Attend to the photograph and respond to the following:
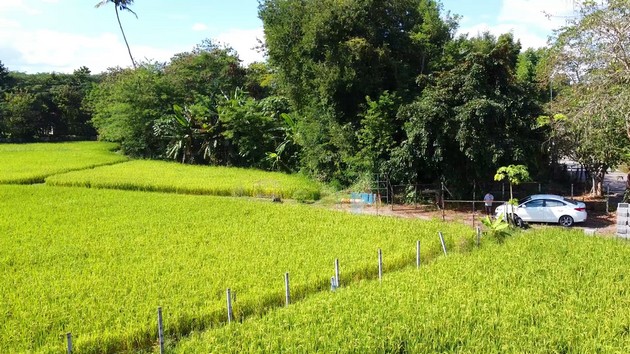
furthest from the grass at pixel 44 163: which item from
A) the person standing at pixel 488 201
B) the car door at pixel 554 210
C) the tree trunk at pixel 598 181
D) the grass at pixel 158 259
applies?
the tree trunk at pixel 598 181

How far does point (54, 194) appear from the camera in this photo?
20.9 meters

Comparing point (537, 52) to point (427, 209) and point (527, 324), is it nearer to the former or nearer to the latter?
point (427, 209)

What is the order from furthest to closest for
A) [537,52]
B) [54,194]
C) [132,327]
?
[537,52]
[54,194]
[132,327]

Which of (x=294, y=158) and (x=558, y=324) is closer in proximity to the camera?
(x=558, y=324)

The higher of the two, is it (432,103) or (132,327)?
(432,103)

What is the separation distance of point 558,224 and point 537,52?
2748 cm

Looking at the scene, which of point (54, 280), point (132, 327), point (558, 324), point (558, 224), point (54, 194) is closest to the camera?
point (558, 324)

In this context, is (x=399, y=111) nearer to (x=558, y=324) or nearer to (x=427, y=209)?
(x=427, y=209)

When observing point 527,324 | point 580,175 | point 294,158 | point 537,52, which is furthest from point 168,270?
point 537,52

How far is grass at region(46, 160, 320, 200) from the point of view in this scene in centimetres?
2258

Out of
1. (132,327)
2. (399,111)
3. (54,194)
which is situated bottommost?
(132,327)

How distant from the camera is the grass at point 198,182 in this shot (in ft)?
74.1

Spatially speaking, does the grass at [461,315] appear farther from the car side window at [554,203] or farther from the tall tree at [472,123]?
the tall tree at [472,123]

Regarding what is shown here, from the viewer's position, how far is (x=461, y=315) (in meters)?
7.68
